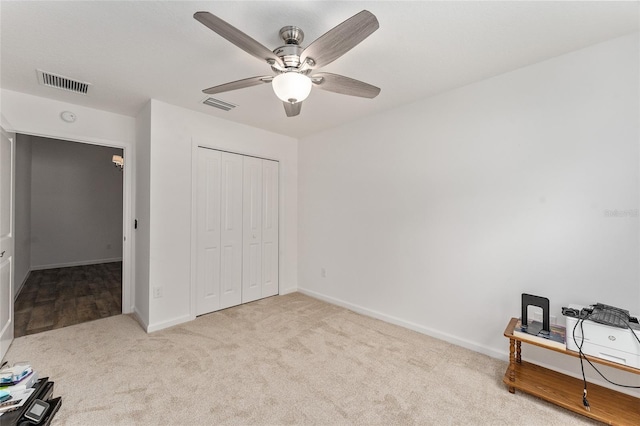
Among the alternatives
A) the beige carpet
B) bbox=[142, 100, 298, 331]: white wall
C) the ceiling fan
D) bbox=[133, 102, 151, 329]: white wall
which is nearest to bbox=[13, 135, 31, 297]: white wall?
bbox=[133, 102, 151, 329]: white wall

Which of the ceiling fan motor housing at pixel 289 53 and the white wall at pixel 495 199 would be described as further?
the white wall at pixel 495 199

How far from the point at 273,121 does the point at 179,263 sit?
6.71ft

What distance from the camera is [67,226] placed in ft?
19.6

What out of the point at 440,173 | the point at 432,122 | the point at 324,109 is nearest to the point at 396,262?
the point at 440,173

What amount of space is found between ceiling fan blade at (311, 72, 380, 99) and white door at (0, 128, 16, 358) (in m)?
2.69

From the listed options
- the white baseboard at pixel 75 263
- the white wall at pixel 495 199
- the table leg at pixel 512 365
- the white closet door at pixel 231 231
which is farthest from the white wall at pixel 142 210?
the white baseboard at pixel 75 263

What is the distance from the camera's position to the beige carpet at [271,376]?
67.9 inches

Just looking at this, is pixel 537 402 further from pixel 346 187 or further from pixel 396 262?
pixel 346 187

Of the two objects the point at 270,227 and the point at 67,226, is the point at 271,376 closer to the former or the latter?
the point at 270,227

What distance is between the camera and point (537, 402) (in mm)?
1841

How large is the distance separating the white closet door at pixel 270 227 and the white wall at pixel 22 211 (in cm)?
360

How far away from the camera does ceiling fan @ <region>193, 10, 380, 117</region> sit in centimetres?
128

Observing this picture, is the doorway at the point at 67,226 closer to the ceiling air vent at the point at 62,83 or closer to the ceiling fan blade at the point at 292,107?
the ceiling air vent at the point at 62,83

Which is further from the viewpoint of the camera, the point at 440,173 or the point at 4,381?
the point at 440,173
